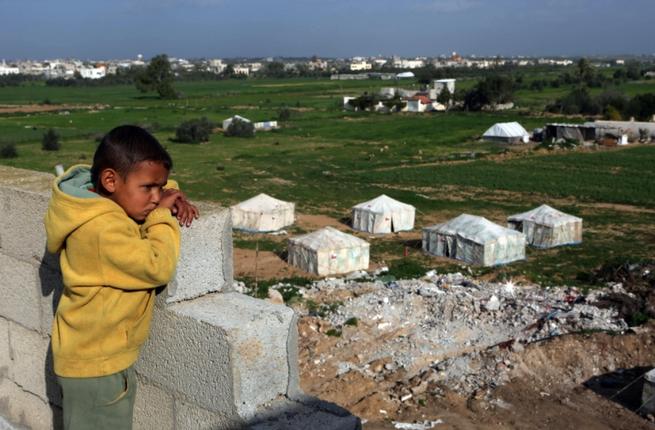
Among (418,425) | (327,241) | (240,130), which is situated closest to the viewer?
(418,425)

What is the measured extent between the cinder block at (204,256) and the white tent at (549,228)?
20.3 meters

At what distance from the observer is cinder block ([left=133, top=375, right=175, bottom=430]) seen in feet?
10.4

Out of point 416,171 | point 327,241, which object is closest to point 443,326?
point 327,241

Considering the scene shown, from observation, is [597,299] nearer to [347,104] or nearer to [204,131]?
[204,131]

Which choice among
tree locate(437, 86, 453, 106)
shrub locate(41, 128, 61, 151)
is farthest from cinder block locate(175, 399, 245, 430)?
tree locate(437, 86, 453, 106)

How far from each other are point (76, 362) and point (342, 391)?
8.45m

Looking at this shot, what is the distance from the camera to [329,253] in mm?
19062

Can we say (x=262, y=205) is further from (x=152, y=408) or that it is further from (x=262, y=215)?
(x=152, y=408)

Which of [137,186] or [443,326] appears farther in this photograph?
[443,326]

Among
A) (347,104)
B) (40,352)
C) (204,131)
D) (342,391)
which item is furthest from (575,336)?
(347,104)

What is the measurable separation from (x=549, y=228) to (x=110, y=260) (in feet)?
69.1

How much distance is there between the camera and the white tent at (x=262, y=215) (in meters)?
24.7

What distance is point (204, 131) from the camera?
54.8 m

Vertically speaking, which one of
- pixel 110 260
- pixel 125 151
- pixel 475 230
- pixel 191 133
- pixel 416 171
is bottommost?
pixel 416 171
